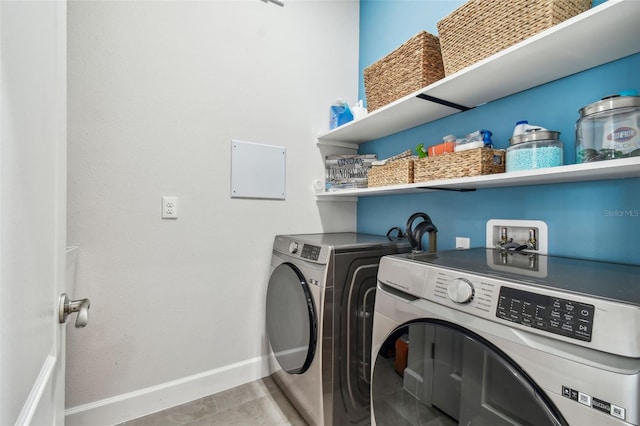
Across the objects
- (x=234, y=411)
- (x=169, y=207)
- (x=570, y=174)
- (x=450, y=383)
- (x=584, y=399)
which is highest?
(x=570, y=174)

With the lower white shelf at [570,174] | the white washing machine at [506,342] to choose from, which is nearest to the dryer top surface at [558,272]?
the white washing machine at [506,342]

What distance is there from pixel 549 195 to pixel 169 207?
192cm

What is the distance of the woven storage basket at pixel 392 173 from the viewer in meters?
1.44

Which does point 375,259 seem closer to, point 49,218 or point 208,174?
point 208,174

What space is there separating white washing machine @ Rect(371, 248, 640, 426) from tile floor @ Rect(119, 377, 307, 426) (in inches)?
30.2

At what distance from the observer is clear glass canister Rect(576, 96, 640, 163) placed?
809 millimetres

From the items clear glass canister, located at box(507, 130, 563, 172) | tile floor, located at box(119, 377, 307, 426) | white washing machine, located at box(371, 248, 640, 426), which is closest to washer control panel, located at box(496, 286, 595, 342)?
white washing machine, located at box(371, 248, 640, 426)

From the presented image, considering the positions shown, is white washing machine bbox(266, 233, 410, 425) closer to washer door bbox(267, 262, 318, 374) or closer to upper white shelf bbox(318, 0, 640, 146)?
washer door bbox(267, 262, 318, 374)

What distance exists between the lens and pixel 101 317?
1463mm

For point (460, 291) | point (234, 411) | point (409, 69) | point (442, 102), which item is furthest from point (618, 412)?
point (234, 411)

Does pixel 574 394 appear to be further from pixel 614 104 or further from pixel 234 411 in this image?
pixel 234 411

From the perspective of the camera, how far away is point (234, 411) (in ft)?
5.17

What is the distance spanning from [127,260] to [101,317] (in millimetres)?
313

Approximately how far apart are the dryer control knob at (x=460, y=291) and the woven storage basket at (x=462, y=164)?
541 millimetres
